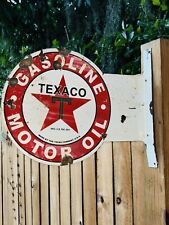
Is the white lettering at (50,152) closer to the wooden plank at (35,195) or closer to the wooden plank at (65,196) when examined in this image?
the wooden plank at (65,196)

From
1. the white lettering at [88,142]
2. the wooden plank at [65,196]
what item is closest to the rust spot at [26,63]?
the white lettering at [88,142]

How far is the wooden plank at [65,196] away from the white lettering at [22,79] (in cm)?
73

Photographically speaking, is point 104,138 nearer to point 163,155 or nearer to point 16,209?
point 163,155

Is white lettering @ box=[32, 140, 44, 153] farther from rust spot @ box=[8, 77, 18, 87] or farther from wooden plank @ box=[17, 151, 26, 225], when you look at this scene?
wooden plank @ box=[17, 151, 26, 225]

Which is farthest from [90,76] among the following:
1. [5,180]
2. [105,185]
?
[5,180]

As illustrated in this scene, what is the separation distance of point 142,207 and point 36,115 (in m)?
0.50

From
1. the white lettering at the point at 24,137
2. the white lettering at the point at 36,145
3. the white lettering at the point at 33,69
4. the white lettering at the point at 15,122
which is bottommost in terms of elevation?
the white lettering at the point at 36,145

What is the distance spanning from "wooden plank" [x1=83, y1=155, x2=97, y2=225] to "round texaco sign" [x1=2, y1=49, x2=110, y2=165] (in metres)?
0.48

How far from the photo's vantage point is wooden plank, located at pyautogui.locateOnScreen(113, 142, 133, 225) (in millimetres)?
1351

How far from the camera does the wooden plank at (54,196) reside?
179 centimetres

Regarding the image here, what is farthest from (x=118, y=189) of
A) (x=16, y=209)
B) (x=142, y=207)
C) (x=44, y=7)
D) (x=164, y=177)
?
(x=44, y=7)

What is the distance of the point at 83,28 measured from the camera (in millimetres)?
2473

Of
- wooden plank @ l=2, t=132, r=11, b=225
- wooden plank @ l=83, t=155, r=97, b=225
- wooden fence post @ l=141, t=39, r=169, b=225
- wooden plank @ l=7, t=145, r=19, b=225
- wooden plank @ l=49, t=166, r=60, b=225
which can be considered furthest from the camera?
wooden plank @ l=2, t=132, r=11, b=225

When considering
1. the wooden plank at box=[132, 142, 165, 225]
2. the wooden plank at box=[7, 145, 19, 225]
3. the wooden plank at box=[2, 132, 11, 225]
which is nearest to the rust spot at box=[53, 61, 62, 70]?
the wooden plank at box=[132, 142, 165, 225]
